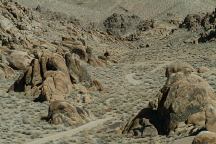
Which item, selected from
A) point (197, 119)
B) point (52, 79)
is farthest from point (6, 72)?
point (197, 119)

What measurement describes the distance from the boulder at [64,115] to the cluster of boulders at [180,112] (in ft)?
15.4

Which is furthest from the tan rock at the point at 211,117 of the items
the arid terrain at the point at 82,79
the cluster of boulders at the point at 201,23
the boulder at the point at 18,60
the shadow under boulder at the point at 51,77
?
the cluster of boulders at the point at 201,23

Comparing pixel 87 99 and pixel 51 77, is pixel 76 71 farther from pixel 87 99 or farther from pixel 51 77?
pixel 87 99

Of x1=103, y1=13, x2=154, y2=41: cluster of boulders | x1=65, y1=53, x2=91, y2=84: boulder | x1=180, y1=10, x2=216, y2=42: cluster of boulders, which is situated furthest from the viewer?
x1=103, y1=13, x2=154, y2=41: cluster of boulders

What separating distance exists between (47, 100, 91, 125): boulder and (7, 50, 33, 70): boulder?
16.9 meters

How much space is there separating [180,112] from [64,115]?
855 cm

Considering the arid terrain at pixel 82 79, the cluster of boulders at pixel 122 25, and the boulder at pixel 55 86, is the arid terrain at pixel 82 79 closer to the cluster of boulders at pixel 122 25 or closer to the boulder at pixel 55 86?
the boulder at pixel 55 86

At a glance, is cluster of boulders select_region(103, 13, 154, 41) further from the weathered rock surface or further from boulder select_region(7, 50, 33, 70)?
boulder select_region(7, 50, 33, 70)

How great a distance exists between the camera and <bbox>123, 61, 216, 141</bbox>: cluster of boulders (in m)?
25.1

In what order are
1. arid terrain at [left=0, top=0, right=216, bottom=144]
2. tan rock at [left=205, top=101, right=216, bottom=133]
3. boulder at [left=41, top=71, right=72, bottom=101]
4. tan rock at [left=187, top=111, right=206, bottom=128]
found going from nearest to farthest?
tan rock at [left=205, top=101, right=216, bottom=133] < tan rock at [left=187, top=111, right=206, bottom=128] < arid terrain at [left=0, top=0, right=216, bottom=144] < boulder at [left=41, top=71, right=72, bottom=101]

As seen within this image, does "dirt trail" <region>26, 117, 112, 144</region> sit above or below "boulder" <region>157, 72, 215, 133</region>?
below

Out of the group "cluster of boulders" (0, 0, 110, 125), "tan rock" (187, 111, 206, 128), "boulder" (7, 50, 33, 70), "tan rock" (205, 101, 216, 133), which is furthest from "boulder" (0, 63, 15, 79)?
"tan rock" (205, 101, 216, 133)

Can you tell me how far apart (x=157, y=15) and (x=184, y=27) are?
54.2 meters

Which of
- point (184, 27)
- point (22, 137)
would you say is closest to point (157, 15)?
point (184, 27)
